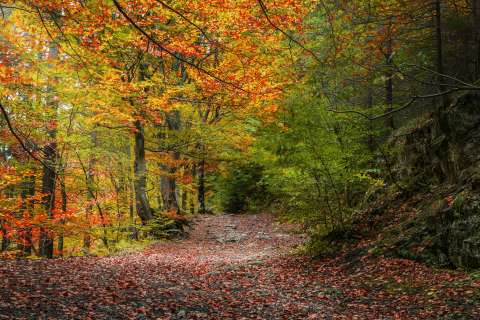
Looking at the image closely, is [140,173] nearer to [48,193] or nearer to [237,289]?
[48,193]

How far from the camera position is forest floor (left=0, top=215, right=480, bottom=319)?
6031mm

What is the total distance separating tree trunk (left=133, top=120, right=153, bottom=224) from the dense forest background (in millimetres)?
56

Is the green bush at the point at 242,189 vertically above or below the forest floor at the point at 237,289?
above

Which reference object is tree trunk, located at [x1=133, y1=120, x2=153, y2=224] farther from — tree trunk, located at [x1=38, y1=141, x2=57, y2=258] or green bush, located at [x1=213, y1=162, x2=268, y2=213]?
green bush, located at [x1=213, y1=162, x2=268, y2=213]

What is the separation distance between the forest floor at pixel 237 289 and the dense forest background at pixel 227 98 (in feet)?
6.03

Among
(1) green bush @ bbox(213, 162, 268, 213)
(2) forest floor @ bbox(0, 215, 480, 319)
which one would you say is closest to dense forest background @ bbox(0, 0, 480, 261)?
(2) forest floor @ bbox(0, 215, 480, 319)

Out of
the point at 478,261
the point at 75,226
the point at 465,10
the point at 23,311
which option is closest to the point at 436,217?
Answer: the point at 478,261

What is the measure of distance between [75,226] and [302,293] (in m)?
8.59

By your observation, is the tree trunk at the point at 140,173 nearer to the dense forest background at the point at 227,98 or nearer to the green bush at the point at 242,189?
the dense forest background at the point at 227,98

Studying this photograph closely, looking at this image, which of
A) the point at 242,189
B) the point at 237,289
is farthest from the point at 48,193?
the point at 242,189

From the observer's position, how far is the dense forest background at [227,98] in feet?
33.0

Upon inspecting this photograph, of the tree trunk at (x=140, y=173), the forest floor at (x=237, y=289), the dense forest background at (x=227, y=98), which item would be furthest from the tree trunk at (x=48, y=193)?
the forest floor at (x=237, y=289)

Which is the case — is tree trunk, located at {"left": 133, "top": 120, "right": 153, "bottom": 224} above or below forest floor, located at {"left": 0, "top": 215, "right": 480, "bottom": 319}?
above

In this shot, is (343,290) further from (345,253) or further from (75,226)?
(75,226)
